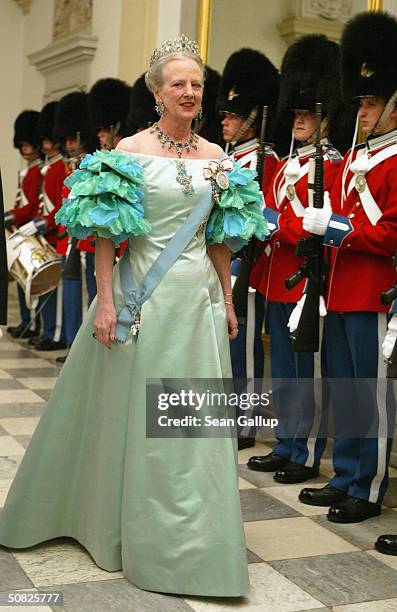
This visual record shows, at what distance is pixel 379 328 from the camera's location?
3910 mm

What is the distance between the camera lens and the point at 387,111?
390 cm

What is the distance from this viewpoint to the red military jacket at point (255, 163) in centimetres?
486

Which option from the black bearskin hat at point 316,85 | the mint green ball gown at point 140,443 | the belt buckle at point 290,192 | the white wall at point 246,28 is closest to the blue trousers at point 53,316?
the white wall at point 246,28

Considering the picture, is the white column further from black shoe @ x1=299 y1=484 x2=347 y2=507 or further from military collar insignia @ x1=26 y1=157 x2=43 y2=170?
black shoe @ x1=299 y1=484 x2=347 y2=507

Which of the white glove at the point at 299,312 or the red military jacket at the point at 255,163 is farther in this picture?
the red military jacket at the point at 255,163

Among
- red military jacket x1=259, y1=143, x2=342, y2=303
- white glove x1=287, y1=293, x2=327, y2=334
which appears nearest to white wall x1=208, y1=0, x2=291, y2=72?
red military jacket x1=259, y1=143, x2=342, y2=303

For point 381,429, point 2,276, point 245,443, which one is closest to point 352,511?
point 381,429

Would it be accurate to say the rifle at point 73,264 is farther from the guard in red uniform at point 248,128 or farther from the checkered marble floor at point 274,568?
the checkered marble floor at point 274,568

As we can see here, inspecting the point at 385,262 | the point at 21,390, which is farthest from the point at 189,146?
the point at 21,390

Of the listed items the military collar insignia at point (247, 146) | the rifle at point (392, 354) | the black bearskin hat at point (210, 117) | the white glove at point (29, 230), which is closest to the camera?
the rifle at point (392, 354)

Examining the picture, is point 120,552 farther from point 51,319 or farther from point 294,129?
point 51,319

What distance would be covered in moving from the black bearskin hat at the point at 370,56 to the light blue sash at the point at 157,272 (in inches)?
43.6

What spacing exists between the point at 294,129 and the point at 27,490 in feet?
7.10

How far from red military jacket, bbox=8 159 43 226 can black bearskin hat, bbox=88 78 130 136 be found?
5.15 ft
